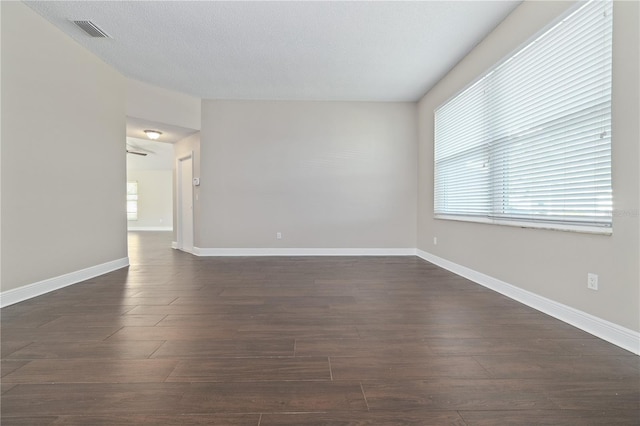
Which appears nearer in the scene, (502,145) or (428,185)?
(502,145)

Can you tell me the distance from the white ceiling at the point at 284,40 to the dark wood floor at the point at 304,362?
9.17ft

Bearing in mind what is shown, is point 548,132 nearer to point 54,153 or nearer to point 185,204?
point 54,153

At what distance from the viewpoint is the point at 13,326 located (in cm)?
210

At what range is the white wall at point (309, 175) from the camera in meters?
5.23

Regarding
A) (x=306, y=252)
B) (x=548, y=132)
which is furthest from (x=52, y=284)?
(x=548, y=132)

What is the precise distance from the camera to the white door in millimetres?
5750

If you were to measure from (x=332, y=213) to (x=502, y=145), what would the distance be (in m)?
2.98

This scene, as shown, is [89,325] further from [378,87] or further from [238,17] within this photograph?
[378,87]

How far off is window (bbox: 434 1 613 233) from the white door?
4.98 meters

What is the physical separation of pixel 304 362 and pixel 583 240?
2.14 metres

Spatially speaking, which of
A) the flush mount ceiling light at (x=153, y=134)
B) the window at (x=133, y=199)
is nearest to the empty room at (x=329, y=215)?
the flush mount ceiling light at (x=153, y=134)

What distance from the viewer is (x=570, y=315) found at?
2.15 m

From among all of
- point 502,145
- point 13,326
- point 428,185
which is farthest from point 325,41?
point 13,326

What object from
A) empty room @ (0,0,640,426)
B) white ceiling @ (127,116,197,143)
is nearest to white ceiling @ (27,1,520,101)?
empty room @ (0,0,640,426)
